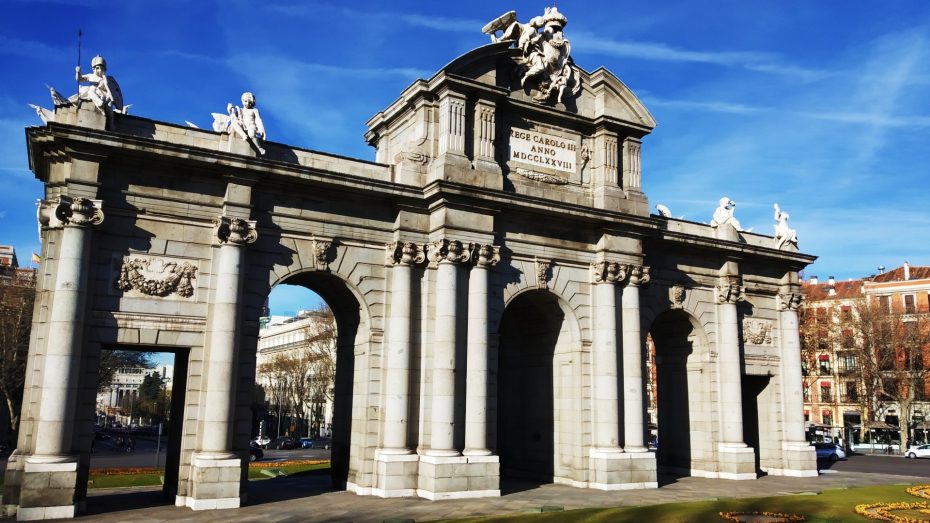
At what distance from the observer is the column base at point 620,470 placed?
85.5 feet

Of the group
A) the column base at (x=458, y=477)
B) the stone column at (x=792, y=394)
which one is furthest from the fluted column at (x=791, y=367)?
the column base at (x=458, y=477)

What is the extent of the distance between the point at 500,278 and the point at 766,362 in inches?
600

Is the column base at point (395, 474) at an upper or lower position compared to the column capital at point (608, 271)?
lower

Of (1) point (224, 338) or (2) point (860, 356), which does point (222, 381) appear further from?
(2) point (860, 356)

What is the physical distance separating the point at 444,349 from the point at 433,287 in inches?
91.5

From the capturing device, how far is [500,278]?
85.5 feet

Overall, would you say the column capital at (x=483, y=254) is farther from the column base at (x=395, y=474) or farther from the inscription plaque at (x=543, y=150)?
the column base at (x=395, y=474)

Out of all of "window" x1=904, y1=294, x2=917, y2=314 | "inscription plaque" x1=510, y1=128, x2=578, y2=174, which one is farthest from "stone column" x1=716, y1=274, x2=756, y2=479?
"window" x1=904, y1=294, x2=917, y2=314

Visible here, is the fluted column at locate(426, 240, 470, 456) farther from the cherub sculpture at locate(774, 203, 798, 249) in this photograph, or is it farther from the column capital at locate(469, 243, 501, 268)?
the cherub sculpture at locate(774, 203, 798, 249)

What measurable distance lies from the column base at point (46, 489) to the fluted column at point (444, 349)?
33.3 feet

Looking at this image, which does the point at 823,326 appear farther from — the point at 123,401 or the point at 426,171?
the point at 123,401

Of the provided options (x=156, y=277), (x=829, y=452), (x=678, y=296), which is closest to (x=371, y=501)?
(x=156, y=277)

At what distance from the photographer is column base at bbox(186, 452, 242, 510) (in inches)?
810

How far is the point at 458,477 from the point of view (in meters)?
23.3
